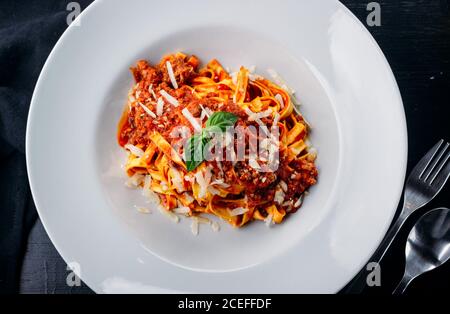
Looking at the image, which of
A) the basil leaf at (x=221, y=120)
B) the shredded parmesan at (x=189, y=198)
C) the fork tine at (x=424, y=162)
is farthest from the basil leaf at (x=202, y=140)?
the fork tine at (x=424, y=162)

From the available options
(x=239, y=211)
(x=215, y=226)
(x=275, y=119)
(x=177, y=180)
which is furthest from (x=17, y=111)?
(x=275, y=119)

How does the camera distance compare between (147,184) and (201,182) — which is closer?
(201,182)

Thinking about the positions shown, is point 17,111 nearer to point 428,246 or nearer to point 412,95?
point 412,95

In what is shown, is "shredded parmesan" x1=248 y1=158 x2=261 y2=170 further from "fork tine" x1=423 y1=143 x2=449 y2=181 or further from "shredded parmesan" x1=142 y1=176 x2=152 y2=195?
"fork tine" x1=423 y1=143 x2=449 y2=181
